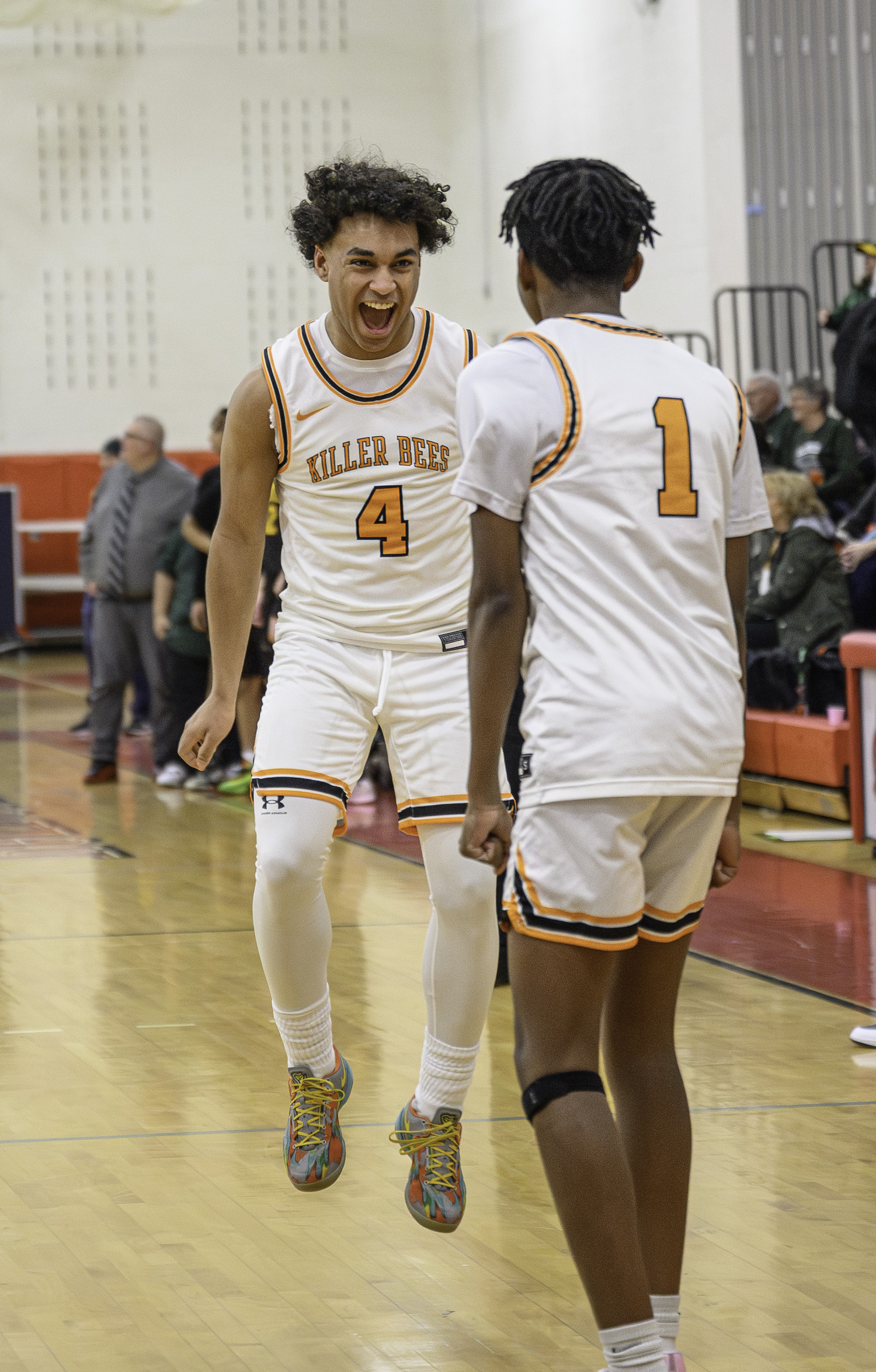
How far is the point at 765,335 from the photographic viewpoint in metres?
12.5

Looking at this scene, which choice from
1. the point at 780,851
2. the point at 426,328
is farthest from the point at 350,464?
the point at 780,851

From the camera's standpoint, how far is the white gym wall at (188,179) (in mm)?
16984

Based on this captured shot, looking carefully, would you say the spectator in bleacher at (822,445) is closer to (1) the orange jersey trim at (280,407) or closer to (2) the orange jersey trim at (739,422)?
(1) the orange jersey trim at (280,407)

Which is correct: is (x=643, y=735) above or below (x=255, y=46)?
below

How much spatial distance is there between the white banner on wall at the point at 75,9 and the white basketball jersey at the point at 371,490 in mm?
11741

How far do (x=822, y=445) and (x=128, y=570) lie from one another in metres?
3.74

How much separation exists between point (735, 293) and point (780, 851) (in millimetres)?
6170

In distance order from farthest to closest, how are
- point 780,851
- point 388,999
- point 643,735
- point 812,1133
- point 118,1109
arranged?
point 780,851 → point 388,999 → point 118,1109 → point 812,1133 → point 643,735

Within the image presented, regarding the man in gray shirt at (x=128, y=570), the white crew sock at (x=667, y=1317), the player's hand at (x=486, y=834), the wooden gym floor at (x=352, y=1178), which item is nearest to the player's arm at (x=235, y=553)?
the wooden gym floor at (x=352, y=1178)

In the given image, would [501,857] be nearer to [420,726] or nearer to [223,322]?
[420,726]

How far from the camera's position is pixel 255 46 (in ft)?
56.0

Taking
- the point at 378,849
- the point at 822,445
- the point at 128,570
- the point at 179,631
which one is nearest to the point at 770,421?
the point at 822,445

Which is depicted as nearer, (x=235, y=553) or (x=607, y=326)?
(x=607, y=326)

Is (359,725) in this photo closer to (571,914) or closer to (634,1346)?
(571,914)
